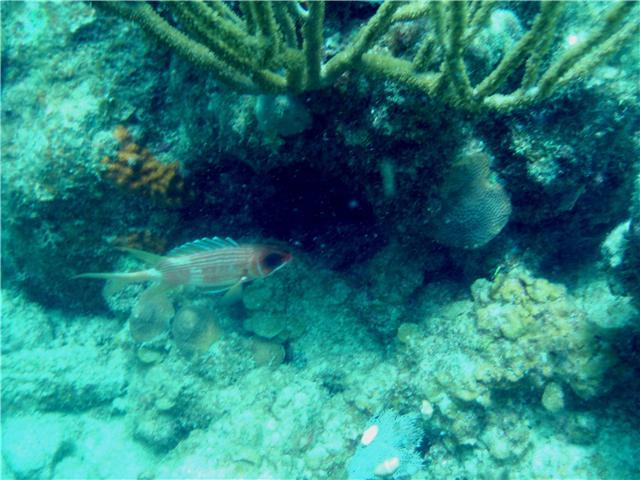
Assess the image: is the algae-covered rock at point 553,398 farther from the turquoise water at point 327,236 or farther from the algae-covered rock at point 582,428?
the algae-covered rock at point 582,428

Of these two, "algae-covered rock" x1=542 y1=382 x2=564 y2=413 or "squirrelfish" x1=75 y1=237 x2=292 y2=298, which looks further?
"squirrelfish" x1=75 y1=237 x2=292 y2=298

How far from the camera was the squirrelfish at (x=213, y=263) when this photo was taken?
353 centimetres

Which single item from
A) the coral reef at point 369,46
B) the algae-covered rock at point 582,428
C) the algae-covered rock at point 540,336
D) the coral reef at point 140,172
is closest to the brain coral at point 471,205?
the algae-covered rock at point 540,336

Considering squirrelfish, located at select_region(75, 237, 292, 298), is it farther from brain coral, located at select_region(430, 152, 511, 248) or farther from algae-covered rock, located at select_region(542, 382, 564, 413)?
algae-covered rock, located at select_region(542, 382, 564, 413)

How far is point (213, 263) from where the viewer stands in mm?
3598

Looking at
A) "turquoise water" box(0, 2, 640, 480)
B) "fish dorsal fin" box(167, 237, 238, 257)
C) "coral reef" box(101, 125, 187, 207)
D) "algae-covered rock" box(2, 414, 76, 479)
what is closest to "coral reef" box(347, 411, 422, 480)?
"turquoise water" box(0, 2, 640, 480)

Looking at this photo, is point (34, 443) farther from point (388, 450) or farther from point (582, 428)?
point (582, 428)

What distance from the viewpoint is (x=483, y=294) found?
3.67 meters

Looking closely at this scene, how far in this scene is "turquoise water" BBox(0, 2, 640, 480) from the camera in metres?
2.60

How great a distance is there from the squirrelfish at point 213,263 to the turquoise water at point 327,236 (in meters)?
0.02

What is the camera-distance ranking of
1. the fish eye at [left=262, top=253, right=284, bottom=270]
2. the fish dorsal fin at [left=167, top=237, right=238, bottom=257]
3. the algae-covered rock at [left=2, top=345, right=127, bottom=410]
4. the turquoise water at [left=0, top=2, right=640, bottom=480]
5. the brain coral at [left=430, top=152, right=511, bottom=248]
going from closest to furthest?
the turquoise water at [left=0, top=2, right=640, bottom=480] < the brain coral at [left=430, top=152, right=511, bottom=248] < the fish eye at [left=262, top=253, right=284, bottom=270] < the fish dorsal fin at [left=167, top=237, right=238, bottom=257] < the algae-covered rock at [left=2, top=345, right=127, bottom=410]

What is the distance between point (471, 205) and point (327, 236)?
1680 millimetres

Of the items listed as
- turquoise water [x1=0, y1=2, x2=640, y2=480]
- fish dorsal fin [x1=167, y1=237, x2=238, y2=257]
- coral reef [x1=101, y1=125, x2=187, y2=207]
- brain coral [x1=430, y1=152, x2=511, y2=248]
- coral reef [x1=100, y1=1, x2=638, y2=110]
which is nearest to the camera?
coral reef [x1=100, y1=1, x2=638, y2=110]

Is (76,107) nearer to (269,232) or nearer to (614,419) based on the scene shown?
(269,232)
